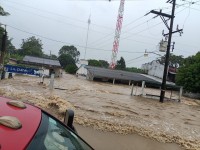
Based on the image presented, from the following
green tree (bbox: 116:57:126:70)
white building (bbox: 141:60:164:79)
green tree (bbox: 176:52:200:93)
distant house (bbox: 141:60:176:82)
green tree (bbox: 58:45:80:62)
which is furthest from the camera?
green tree (bbox: 58:45:80:62)

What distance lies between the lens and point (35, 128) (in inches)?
77.2

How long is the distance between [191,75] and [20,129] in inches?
1401

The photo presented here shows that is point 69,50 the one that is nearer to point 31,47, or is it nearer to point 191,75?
point 31,47

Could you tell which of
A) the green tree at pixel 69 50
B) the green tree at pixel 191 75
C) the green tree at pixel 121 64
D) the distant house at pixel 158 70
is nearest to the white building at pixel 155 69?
the distant house at pixel 158 70

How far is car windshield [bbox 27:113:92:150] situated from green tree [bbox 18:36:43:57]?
258 ft

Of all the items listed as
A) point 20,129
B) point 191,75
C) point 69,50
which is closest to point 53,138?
point 20,129

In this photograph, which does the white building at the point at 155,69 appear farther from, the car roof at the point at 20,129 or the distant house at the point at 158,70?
the car roof at the point at 20,129

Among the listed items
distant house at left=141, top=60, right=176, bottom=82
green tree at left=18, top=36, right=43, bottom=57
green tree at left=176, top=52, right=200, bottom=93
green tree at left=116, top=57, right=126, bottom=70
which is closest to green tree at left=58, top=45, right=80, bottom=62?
green tree at left=18, top=36, right=43, bottom=57

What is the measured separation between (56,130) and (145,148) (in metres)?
6.32

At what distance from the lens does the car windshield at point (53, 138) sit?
1859 millimetres

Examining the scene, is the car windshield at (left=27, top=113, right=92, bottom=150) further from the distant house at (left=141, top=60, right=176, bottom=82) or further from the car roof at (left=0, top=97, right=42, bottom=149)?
the distant house at (left=141, top=60, right=176, bottom=82)

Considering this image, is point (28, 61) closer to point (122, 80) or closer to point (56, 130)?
point (122, 80)

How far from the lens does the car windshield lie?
6.10ft

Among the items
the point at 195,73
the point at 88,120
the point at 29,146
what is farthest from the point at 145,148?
the point at 195,73
